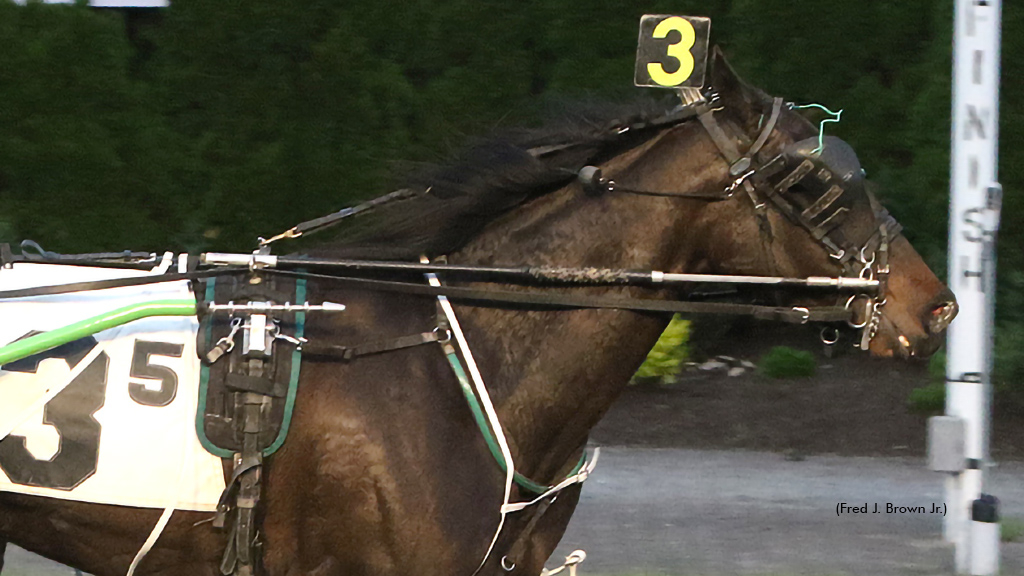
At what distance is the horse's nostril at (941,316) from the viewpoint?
333cm

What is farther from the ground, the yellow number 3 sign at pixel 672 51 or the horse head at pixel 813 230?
the yellow number 3 sign at pixel 672 51

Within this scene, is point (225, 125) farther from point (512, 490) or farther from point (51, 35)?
point (512, 490)

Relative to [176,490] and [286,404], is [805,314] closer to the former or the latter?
[286,404]

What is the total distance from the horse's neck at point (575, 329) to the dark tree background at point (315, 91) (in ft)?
14.5

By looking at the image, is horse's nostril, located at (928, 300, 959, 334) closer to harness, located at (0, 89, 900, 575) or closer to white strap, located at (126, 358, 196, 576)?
harness, located at (0, 89, 900, 575)

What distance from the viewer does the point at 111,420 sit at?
3182 mm

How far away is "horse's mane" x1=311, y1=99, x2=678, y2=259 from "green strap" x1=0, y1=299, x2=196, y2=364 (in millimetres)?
526

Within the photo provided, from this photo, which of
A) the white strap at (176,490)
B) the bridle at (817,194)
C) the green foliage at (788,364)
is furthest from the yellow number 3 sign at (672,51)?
the green foliage at (788,364)

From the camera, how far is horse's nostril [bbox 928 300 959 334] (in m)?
3.33

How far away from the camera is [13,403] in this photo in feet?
10.6

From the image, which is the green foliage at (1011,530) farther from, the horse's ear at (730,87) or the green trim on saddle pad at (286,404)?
the green trim on saddle pad at (286,404)

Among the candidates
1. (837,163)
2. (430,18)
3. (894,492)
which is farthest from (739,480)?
(837,163)

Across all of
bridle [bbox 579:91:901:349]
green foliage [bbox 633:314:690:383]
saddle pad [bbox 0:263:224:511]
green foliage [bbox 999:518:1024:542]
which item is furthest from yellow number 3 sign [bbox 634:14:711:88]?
green foliage [bbox 633:314:690:383]

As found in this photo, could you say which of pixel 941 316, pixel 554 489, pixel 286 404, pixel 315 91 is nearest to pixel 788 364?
pixel 315 91
